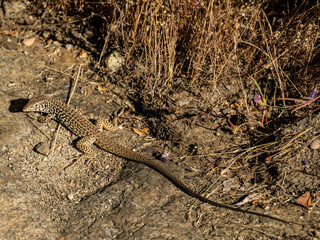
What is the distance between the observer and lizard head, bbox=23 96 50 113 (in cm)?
502

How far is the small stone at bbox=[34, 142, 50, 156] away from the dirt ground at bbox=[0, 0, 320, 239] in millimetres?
73

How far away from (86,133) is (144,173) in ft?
3.93

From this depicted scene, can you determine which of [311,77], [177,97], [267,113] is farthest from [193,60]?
[311,77]

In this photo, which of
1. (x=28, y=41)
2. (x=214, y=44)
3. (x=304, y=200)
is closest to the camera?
(x=304, y=200)

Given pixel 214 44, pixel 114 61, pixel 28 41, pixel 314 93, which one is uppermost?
pixel 214 44

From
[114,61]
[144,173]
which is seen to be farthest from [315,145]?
[114,61]

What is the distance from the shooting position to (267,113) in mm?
4938

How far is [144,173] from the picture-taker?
4414 millimetres

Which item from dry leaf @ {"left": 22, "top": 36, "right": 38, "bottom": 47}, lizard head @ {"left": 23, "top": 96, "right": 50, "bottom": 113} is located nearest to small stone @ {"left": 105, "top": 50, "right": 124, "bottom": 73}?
lizard head @ {"left": 23, "top": 96, "right": 50, "bottom": 113}

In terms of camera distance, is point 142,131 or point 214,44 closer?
point 214,44

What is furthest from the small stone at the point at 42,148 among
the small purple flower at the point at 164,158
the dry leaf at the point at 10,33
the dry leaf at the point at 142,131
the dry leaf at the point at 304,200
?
the dry leaf at the point at 304,200

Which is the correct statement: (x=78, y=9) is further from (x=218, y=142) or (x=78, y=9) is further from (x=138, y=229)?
(x=138, y=229)

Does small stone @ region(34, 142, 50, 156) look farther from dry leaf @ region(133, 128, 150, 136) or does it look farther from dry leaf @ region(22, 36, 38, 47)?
dry leaf @ region(22, 36, 38, 47)

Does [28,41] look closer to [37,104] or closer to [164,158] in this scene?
[37,104]
